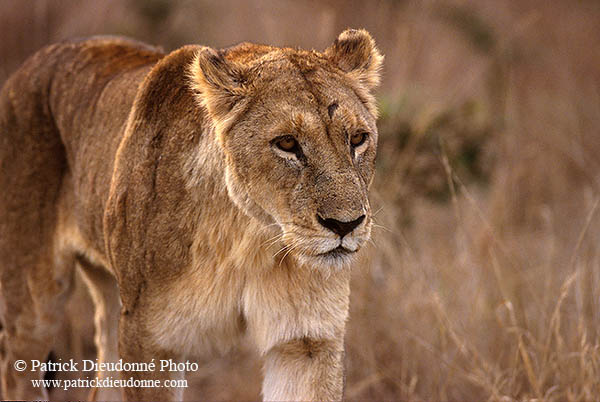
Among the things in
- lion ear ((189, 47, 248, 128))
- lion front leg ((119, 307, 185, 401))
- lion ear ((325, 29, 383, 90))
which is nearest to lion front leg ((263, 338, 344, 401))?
lion front leg ((119, 307, 185, 401))

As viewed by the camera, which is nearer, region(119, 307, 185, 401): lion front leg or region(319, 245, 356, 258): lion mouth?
region(319, 245, 356, 258): lion mouth

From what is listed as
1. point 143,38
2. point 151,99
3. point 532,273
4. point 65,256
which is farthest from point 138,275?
point 143,38

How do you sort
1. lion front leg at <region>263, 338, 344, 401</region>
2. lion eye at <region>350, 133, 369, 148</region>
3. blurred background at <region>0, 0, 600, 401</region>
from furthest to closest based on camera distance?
blurred background at <region>0, 0, 600, 401</region> → lion front leg at <region>263, 338, 344, 401</region> → lion eye at <region>350, 133, 369, 148</region>

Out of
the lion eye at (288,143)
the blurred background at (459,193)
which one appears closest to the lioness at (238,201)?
the lion eye at (288,143)

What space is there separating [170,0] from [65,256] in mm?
5402

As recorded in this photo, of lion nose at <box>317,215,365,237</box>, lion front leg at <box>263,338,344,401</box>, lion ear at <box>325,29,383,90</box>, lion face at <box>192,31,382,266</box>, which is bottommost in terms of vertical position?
lion front leg at <box>263,338,344,401</box>

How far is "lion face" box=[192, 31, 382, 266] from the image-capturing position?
3.13 meters

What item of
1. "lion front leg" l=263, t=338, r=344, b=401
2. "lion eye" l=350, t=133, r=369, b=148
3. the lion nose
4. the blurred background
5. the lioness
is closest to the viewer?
the lion nose

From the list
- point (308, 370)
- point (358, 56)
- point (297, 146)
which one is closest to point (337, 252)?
point (297, 146)

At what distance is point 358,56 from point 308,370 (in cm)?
125

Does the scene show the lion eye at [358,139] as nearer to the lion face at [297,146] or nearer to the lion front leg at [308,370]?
the lion face at [297,146]

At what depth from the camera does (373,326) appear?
18.8 ft

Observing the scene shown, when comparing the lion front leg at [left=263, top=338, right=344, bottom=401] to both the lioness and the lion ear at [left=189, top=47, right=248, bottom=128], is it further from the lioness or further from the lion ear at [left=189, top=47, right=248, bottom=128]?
the lion ear at [left=189, top=47, right=248, bottom=128]

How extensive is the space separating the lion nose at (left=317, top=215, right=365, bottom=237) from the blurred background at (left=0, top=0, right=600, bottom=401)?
1608 millimetres
